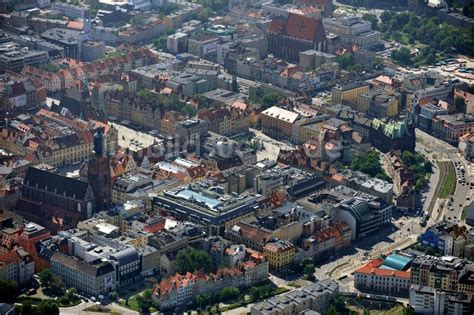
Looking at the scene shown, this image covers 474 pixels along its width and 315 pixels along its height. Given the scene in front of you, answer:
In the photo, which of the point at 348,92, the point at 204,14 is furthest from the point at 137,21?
the point at 348,92

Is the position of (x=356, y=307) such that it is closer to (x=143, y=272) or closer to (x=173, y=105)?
(x=143, y=272)

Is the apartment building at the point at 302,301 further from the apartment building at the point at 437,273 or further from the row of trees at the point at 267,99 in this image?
the row of trees at the point at 267,99

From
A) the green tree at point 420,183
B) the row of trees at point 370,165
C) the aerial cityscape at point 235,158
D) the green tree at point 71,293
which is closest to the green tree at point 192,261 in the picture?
the aerial cityscape at point 235,158

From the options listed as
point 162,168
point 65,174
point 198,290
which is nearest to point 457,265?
point 198,290

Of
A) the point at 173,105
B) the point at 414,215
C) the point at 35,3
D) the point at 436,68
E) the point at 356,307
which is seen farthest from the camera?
the point at 35,3

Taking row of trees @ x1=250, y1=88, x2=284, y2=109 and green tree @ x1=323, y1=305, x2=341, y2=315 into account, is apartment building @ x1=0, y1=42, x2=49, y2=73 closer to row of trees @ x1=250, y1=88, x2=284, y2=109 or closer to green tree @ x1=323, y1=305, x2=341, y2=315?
row of trees @ x1=250, y1=88, x2=284, y2=109
